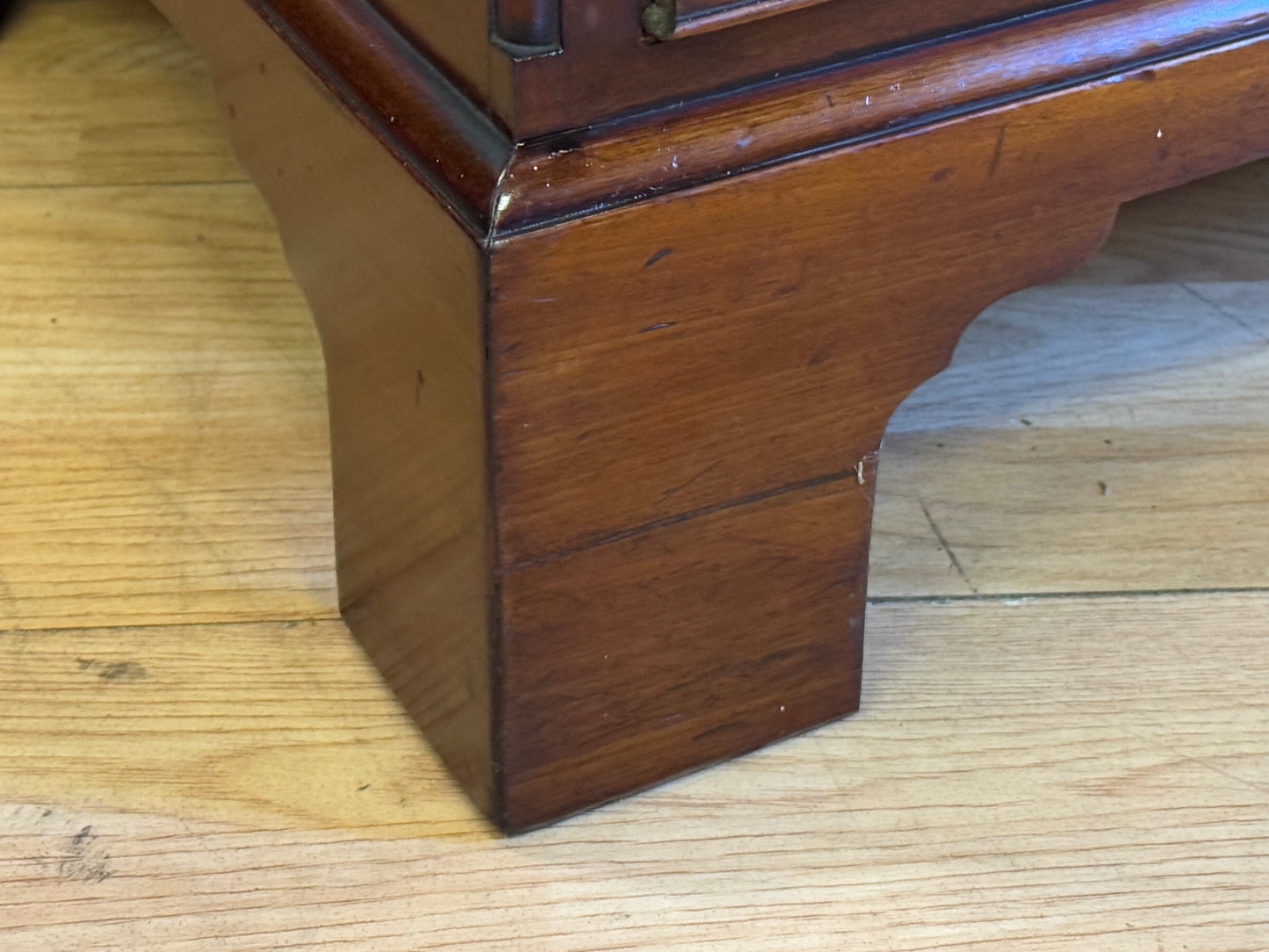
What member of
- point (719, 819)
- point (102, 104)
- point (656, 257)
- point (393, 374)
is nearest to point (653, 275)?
point (656, 257)

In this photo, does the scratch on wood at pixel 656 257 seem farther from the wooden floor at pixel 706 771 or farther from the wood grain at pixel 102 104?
the wood grain at pixel 102 104

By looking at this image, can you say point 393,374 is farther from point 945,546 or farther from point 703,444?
point 945,546

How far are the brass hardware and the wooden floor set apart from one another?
0.31m

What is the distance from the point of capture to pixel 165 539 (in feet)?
A: 2.58

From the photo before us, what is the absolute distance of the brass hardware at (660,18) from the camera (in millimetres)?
493

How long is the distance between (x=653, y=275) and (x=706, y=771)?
24 cm

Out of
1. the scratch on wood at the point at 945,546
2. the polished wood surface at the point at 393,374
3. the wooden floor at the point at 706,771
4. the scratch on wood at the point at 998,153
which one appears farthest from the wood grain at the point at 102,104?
the scratch on wood at the point at 998,153

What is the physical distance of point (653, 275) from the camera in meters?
0.54

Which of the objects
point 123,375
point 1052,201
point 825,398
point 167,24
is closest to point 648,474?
point 825,398

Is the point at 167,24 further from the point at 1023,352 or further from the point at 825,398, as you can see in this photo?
the point at 825,398

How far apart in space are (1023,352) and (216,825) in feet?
1.73

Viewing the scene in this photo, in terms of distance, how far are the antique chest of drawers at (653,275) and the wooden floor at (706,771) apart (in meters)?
0.04

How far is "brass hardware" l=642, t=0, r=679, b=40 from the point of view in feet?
1.62

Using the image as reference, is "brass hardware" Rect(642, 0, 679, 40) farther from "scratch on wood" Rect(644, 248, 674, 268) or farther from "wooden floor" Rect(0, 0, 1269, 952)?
"wooden floor" Rect(0, 0, 1269, 952)
